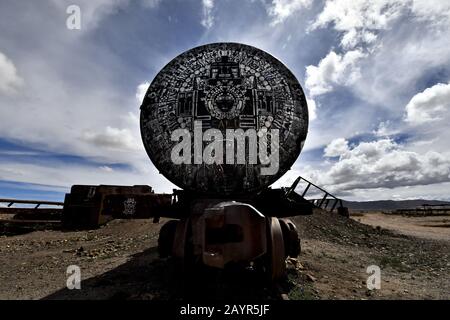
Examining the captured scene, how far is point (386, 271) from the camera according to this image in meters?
6.49

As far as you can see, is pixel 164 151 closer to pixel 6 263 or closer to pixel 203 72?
pixel 203 72

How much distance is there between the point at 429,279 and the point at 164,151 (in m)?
6.07

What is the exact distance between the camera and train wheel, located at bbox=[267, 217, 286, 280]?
3.55 m

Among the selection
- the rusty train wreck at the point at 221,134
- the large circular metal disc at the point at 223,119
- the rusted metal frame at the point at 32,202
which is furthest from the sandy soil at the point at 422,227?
the rusted metal frame at the point at 32,202

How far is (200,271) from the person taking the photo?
390 cm

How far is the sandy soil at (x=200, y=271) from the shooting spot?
4.27 metres
